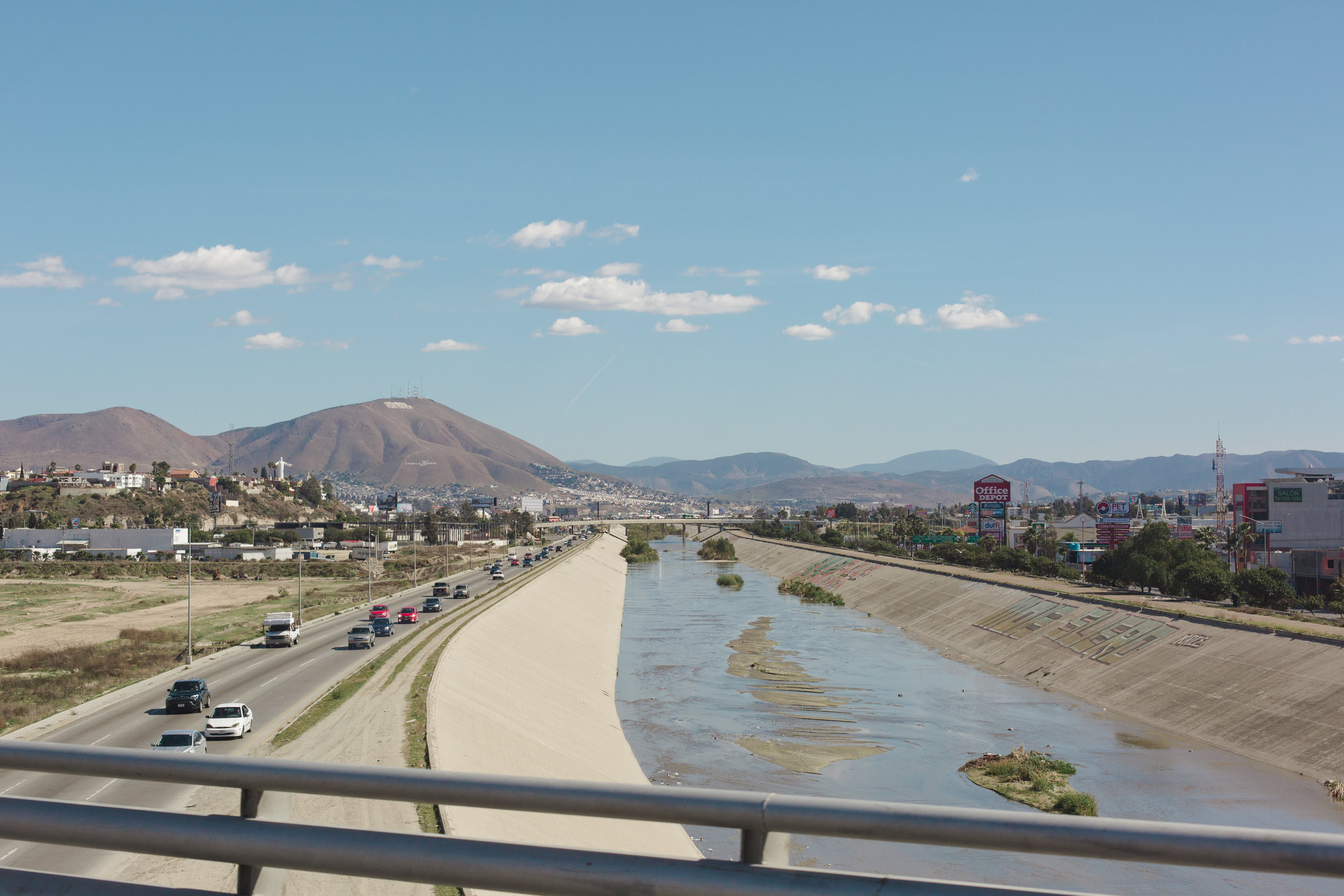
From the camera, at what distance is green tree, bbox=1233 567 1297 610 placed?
8156 centimetres

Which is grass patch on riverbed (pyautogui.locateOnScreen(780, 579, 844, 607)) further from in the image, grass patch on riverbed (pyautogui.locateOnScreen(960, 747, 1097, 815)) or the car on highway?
the car on highway

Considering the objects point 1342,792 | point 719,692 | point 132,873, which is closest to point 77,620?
point 719,692

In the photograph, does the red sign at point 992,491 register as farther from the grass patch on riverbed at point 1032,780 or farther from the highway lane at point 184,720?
the grass patch on riverbed at point 1032,780

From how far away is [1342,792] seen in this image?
39.7 meters

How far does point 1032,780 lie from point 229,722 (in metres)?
31.0

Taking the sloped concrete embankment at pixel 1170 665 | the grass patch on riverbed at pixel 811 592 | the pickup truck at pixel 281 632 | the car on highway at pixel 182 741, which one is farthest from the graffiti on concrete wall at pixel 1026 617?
the car on highway at pixel 182 741

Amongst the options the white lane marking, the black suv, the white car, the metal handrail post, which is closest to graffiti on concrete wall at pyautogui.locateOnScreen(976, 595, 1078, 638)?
the black suv

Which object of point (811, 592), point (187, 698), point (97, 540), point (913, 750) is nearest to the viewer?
point (187, 698)

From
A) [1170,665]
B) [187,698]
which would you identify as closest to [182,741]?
[187,698]

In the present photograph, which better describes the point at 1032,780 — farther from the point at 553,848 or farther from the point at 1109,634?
the point at 553,848

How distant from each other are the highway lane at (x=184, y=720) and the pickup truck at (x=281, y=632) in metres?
0.52

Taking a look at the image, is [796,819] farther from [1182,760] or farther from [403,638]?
[403,638]

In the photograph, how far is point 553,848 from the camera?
13.6ft

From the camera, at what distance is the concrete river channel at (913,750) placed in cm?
3108
